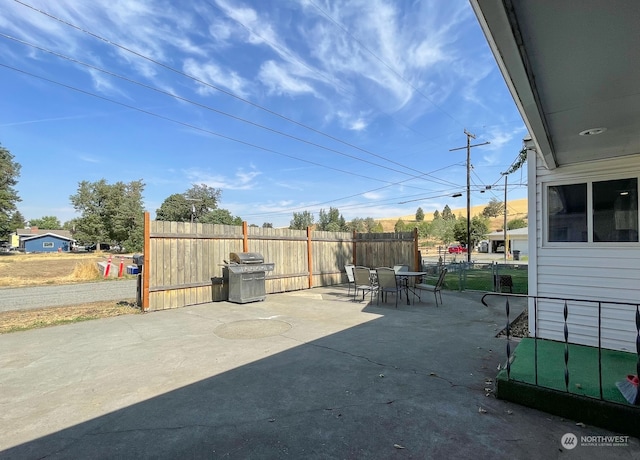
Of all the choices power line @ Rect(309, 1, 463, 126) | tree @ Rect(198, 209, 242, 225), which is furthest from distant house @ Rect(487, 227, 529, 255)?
tree @ Rect(198, 209, 242, 225)

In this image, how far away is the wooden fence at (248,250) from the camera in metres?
7.23

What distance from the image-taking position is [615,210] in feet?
14.2

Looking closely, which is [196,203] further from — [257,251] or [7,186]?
[257,251]

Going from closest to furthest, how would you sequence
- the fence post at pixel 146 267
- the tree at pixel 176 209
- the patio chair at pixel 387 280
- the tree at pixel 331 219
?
the fence post at pixel 146 267 < the patio chair at pixel 387 280 < the tree at pixel 331 219 < the tree at pixel 176 209

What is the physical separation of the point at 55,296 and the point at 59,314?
383 cm

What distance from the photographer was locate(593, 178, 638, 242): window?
4184 mm

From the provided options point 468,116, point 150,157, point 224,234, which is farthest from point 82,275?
point 468,116

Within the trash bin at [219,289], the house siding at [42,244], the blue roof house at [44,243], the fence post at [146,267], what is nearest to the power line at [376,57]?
the fence post at [146,267]

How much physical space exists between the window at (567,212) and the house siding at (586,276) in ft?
0.33

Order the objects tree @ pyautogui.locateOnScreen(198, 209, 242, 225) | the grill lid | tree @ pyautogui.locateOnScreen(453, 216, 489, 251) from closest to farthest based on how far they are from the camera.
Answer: the grill lid, tree @ pyautogui.locateOnScreen(453, 216, 489, 251), tree @ pyautogui.locateOnScreen(198, 209, 242, 225)

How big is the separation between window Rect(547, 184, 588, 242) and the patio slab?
1.94 metres

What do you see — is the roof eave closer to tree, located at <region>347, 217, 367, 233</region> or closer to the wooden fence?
the wooden fence

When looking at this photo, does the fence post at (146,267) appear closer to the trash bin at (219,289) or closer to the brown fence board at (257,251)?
the brown fence board at (257,251)

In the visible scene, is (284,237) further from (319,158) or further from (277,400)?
(319,158)
